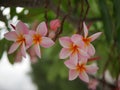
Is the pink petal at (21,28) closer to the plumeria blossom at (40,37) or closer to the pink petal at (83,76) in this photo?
the plumeria blossom at (40,37)

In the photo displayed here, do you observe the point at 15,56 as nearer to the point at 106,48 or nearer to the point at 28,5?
the point at 28,5

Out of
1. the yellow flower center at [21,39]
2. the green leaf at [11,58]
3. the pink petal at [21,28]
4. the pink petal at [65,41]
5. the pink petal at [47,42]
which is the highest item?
the pink petal at [21,28]

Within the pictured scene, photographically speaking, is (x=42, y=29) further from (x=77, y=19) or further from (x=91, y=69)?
(x=77, y=19)

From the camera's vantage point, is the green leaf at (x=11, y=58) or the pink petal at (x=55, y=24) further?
the green leaf at (x=11, y=58)

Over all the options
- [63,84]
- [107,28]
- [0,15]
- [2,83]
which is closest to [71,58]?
[0,15]

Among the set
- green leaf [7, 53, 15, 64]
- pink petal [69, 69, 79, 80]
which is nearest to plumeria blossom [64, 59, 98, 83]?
pink petal [69, 69, 79, 80]

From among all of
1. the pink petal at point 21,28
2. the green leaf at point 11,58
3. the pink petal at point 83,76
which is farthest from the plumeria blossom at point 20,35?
the green leaf at point 11,58
